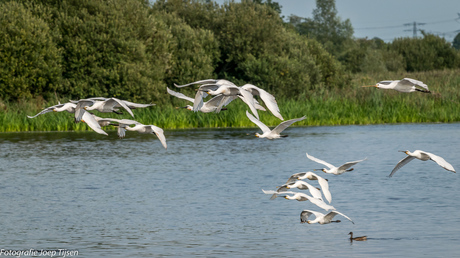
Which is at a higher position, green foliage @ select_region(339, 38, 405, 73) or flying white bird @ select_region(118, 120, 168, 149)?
green foliage @ select_region(339, 38, 405, 73)

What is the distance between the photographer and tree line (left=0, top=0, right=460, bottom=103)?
158 ft

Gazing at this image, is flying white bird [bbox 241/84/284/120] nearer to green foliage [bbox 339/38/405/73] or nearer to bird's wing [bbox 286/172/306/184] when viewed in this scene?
bird's wing [bbox 286/172/306/184]

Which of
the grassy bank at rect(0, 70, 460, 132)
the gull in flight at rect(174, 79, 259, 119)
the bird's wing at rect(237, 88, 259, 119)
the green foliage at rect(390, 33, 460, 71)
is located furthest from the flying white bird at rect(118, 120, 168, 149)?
the green foliage at rect(390, 33, 460, 71)

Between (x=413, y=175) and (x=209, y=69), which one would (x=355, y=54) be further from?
(x=413, y=175)

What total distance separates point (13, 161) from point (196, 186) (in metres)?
11.6

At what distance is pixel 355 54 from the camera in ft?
338

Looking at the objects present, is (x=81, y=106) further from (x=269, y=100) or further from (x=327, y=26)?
(x=327, y=26)

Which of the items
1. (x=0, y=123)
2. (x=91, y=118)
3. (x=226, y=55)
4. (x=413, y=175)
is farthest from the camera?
(x=226, y=55)

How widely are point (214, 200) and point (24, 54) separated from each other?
2828 cm

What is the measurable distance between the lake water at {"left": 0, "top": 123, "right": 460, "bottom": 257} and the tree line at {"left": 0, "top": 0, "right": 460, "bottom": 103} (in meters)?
6.47

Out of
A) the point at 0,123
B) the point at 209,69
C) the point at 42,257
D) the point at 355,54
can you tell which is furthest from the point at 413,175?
the point at 355,54

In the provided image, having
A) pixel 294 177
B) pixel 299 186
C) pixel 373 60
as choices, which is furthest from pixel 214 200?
pixel 373 60

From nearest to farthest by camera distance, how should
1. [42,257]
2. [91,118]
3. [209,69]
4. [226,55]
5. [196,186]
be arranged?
[91,118], [42,257], [196,186], [209,69], [226,55]

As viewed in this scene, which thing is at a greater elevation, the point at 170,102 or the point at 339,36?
the point at 339,36
